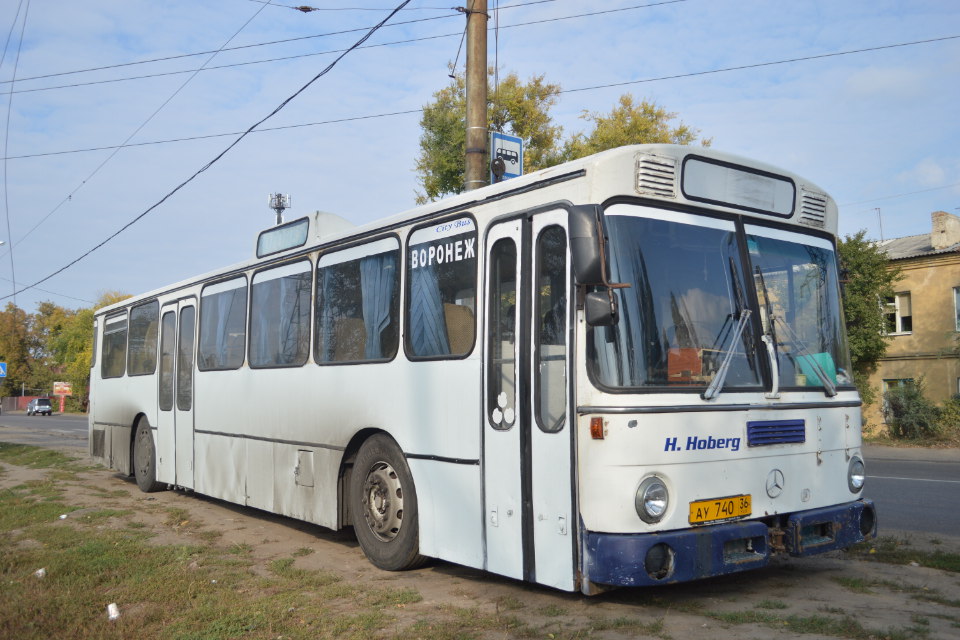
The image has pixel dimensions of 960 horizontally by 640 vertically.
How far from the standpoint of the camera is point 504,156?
1186 cm

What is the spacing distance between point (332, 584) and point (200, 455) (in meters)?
5.29

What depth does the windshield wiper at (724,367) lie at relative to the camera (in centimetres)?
567

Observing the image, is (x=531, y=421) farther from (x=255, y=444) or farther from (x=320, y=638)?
(x=255, y=444)

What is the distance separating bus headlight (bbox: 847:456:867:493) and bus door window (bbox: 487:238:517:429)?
2613 mm

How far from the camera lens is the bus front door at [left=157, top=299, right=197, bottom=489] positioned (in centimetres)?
1212

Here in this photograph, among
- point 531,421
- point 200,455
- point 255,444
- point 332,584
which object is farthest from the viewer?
point 200,455

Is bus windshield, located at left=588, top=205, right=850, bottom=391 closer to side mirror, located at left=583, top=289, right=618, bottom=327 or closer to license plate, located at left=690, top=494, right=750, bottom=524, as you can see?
side mirror, located at left=583, top=289, right=618, bottom=327

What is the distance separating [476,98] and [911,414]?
67.2 ft

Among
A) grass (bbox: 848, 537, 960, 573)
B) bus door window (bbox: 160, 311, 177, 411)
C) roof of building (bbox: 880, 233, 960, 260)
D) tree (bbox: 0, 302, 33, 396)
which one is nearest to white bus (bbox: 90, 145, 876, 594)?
grass (bbox: 848, 537, 960, 573)

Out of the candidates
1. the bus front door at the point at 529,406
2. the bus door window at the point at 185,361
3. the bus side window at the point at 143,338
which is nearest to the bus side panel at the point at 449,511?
the bus front door at the point at 529,406

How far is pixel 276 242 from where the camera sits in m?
10.1

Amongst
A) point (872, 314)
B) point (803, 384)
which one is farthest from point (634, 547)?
point (872, 314)

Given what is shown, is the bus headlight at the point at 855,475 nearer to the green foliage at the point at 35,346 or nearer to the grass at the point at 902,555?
the grass at the point at 902,555

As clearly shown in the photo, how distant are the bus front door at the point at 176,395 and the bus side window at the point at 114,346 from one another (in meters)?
2.23
